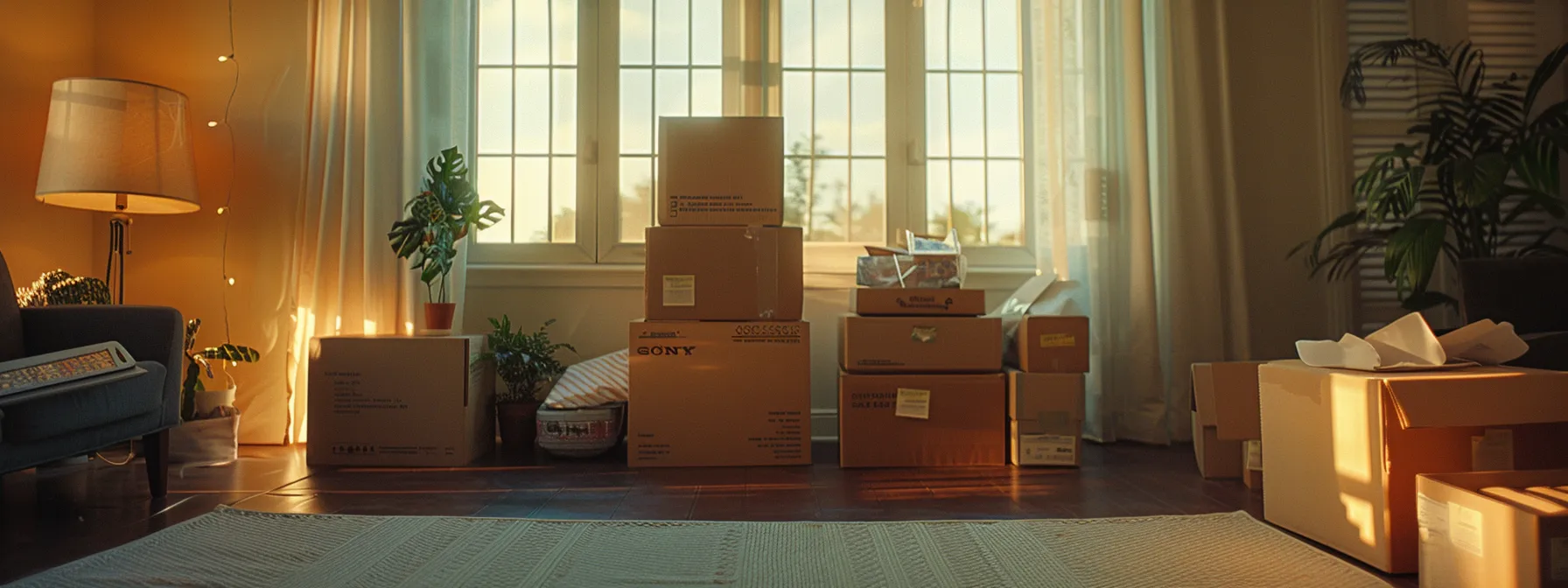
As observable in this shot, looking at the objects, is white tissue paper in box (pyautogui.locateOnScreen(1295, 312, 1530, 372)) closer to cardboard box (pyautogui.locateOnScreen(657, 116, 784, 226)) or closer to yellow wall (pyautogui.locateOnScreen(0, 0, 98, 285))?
cardboard box (pyautogui.locateOnScreen(657, 116, 784, 226))

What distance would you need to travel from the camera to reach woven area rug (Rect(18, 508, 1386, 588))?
1506 millimetres

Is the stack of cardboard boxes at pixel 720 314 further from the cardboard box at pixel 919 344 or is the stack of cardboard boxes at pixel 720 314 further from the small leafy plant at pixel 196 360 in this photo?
the small leafy plant at pixel 196 360

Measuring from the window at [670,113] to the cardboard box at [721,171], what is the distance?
0.66 metres

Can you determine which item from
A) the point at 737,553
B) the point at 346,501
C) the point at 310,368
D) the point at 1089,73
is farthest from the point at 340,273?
the point at 1089,73

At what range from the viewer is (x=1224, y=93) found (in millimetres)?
3213

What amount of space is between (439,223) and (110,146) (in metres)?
0.98

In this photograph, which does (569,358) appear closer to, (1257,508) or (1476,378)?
(1257,508)

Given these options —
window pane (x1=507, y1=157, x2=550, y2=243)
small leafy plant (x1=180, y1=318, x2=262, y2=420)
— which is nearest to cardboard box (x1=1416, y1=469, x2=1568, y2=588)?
window pane (x1=507, y1=157, x2=550, y2=243)

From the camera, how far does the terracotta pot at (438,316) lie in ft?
9.36

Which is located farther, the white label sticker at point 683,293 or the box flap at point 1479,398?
the white label sticker at point 683,293

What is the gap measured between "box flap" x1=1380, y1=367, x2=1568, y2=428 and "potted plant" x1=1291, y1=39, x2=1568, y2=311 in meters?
1.26

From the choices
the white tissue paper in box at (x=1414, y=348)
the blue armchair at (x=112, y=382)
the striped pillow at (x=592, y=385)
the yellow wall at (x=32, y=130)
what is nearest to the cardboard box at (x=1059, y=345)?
the white tissue paper in box at (x=1414, y=348)

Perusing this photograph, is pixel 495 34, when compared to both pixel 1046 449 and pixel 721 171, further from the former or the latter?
pixel 1046 449

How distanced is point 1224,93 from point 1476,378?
1.95 meters
